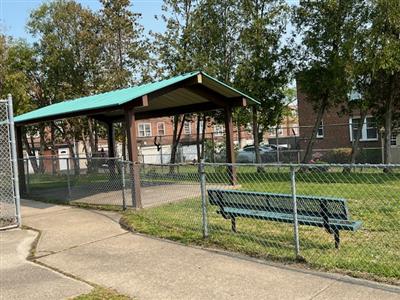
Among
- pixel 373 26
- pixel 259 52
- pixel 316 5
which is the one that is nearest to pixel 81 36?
pixel 259 52

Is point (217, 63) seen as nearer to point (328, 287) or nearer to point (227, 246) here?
point (227, 246)

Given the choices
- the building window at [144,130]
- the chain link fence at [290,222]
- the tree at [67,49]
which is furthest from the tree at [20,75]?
the building window at [144,130]

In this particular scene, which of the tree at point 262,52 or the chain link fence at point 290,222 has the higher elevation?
the tree at point 262,52

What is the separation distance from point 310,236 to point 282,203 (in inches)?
38.6

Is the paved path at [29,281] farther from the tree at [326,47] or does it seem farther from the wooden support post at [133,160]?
the tree at [326,47]

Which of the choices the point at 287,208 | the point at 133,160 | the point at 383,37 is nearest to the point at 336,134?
the point at 383,37

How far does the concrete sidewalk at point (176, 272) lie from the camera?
15.6 feet

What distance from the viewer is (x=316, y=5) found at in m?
18.3

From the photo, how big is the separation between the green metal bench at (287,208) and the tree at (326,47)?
11511 mm

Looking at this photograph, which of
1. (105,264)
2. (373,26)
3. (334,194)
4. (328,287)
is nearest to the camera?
(328,287)

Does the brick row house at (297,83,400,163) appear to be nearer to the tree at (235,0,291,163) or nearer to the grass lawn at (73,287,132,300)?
the tree at (235,0,291,163)

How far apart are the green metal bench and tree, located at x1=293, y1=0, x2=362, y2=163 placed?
11.5 m

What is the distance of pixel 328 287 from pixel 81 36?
25.3 meters

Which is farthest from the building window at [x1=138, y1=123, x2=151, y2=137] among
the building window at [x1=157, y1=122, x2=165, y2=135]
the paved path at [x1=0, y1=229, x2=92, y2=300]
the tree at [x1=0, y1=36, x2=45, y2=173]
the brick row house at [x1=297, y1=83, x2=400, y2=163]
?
the paved path at [x1=0, y1=229, x2=92, y2=300]
